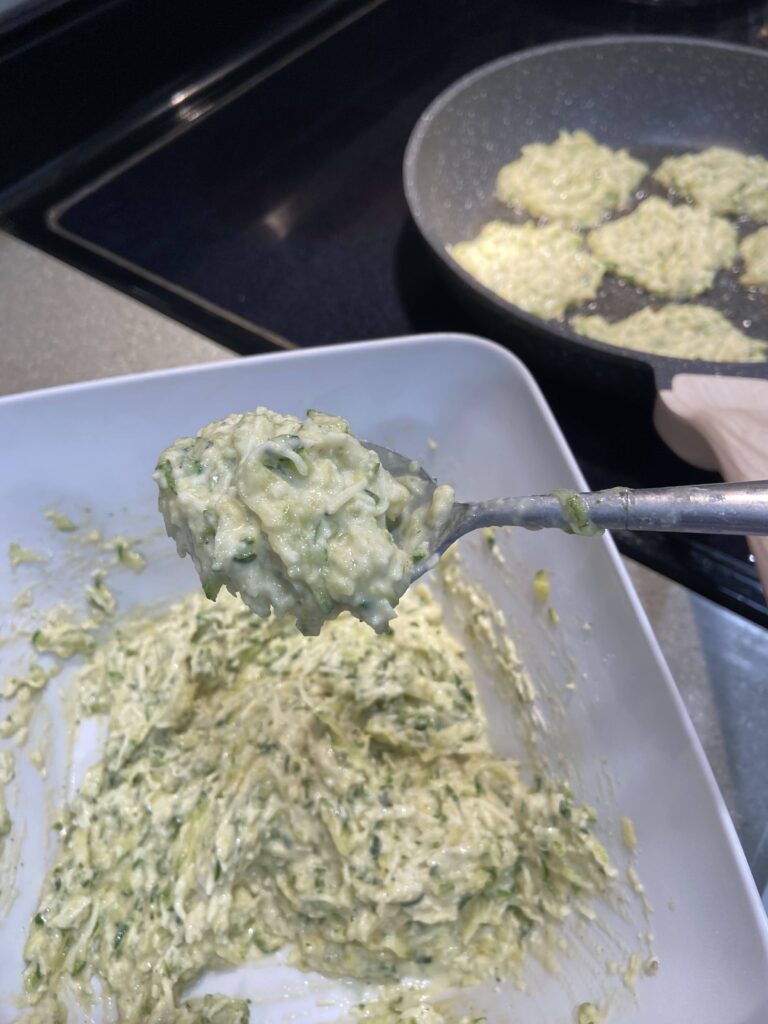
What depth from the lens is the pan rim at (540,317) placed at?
3.98 ft

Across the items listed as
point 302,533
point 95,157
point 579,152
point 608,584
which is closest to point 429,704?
point 608,584

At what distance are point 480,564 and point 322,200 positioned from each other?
3.74 feet

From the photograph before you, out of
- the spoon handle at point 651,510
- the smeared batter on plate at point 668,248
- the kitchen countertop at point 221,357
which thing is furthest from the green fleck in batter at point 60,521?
the smeared batter on plate at point 668,248

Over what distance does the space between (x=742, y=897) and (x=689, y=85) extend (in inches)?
72.6

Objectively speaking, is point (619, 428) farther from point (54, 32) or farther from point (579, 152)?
point (54, 32)

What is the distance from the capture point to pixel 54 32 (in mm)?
1796

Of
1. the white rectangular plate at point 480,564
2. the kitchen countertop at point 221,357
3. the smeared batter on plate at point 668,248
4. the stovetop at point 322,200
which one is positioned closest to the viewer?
the white rectangular plate at point 480,564

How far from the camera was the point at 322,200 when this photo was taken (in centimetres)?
193

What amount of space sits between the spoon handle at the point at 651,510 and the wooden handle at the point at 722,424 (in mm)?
191

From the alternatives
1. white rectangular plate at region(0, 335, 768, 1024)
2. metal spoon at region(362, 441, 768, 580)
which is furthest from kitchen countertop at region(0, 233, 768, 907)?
metal spoon at region(362, 441, 768, 580)

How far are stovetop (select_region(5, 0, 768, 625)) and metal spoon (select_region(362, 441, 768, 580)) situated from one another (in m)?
0.52

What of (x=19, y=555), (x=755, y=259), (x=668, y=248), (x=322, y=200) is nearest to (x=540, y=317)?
(x=668, y=248)

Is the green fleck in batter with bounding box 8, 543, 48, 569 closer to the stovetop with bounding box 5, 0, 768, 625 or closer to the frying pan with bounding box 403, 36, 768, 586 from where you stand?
the stovetop with bounding box 5, 0, 768, 625

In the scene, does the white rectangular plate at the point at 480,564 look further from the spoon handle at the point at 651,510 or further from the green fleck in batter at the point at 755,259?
the green fleck in batter at the point at 755,259
